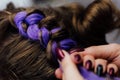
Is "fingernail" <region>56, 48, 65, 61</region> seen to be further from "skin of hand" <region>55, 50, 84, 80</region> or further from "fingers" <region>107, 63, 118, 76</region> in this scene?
"fingers" <region>107, 63, 118, 76</region>

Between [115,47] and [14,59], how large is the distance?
Answer: 1.07 ft

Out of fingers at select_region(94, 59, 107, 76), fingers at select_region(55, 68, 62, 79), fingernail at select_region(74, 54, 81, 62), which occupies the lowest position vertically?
fingers at select_region(55, 68, 62, 79)

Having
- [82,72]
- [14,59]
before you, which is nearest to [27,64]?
[14,59]

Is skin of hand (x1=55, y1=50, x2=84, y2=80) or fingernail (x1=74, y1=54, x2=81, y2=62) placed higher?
fingernail (x1=74, y1=54, x2=81, y2=62)

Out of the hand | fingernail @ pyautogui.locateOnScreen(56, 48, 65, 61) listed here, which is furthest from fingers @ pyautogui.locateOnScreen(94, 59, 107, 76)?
fingernail @ pyautogui.locateOnScreen(56, 48, 65, 61)

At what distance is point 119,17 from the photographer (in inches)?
36.9

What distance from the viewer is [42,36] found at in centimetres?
85

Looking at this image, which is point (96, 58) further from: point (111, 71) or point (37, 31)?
point (37, 31)

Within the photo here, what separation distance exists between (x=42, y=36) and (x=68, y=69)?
0.44 ft

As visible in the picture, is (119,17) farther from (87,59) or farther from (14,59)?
(14,59)

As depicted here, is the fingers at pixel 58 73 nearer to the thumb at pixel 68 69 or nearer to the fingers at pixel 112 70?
the thumb at pixel 68 69

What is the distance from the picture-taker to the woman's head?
87 cm

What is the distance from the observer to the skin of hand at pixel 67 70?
0.78m

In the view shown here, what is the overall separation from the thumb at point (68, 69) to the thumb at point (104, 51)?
0.20 ft
